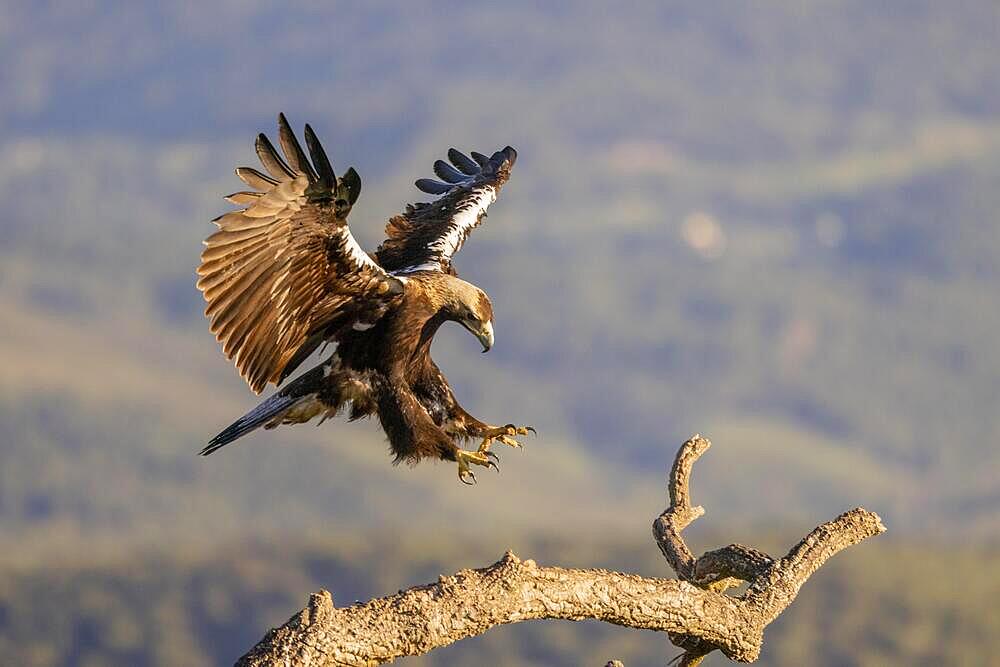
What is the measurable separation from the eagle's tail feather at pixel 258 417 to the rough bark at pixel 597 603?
3.54 m

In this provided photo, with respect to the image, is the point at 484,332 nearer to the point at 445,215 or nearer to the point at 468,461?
the point at 468,461

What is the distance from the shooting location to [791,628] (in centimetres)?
9325

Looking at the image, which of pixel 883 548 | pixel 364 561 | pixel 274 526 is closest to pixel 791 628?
pixel 883 548

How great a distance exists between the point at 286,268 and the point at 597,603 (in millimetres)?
4140

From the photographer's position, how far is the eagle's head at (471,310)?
12.7 m

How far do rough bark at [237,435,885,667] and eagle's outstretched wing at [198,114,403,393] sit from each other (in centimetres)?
300

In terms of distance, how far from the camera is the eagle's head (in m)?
12.7

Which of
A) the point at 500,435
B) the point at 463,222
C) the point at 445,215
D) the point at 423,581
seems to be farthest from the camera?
the point at 423,581

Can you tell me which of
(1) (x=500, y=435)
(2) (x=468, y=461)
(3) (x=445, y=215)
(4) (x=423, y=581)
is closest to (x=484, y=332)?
(1) (x=500, y=435)

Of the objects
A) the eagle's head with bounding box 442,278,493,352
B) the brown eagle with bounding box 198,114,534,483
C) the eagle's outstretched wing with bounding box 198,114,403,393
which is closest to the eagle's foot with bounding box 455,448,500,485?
the brown eagle with bounding box 198,114,534,483

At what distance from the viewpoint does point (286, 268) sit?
11.7 meters

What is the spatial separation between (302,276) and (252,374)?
0.80m

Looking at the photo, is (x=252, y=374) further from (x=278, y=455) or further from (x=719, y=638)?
(x=278, y=455)

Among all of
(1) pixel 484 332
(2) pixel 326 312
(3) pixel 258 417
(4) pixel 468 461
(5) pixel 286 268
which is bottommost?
(3) pixel 258 417
